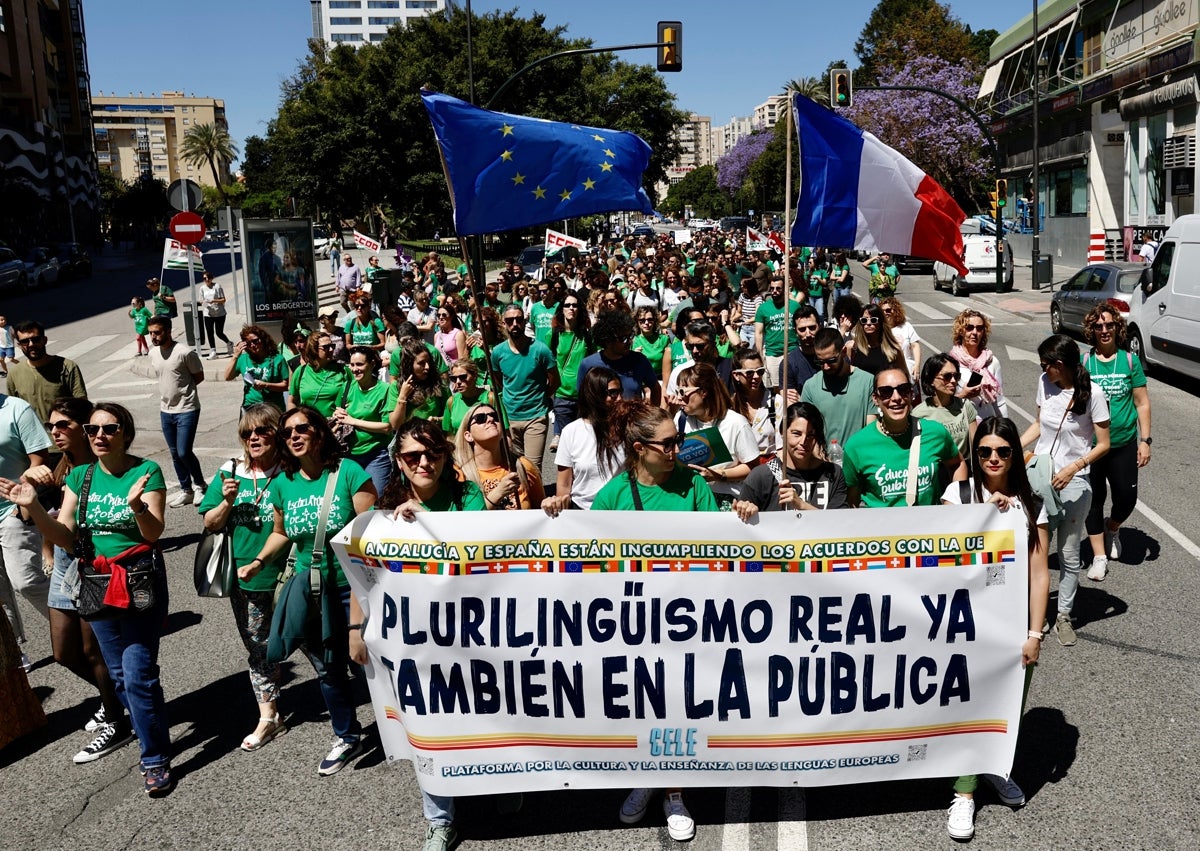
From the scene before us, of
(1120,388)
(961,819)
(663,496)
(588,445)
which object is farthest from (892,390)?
(1120,388)

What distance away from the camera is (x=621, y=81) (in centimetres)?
6569

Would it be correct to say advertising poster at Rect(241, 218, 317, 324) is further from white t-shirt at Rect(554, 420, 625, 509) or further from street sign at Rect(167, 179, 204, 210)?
white t-shirt at Rect(554, 420, 625, 509)

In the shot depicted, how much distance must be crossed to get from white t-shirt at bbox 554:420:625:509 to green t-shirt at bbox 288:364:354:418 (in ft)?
9.21

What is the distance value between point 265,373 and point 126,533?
15.8ft

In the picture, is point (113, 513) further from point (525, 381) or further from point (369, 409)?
point (525, 381)

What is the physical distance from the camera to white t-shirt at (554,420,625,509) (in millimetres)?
5961

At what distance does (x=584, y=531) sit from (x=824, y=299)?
14.7 metres

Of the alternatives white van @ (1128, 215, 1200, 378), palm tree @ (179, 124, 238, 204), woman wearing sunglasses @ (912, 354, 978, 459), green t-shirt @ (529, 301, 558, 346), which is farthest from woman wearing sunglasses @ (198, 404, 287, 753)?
palm tree @ (179, 124, 238, 204)

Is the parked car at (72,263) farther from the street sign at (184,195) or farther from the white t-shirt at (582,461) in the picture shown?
the white t-shirt at (582,461)

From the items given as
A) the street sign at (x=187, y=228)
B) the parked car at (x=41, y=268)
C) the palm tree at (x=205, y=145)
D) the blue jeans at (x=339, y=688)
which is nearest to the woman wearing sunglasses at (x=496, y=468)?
the blue jeans at (x=339, y=688)

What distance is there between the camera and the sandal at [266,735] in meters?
5.36

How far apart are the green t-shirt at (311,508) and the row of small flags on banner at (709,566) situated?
0.63m

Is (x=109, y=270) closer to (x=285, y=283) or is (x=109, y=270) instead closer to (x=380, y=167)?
(x=380, y=167)

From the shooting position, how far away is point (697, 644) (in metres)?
4.40
